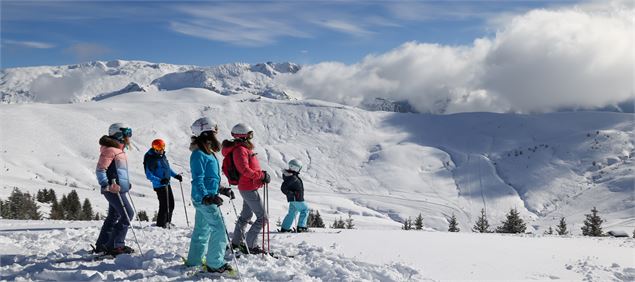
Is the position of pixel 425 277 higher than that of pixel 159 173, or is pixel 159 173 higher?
pixel 159 173

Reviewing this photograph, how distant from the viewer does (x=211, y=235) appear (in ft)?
28.8

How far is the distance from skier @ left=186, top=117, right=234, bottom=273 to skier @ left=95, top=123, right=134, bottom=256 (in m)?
2.24

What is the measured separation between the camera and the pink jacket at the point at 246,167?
9.38m

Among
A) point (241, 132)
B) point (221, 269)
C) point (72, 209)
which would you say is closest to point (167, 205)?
point (241, 132)

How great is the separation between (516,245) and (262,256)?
6.83m

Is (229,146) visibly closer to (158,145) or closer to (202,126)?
(202,126)

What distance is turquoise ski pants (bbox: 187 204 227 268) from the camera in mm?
8648

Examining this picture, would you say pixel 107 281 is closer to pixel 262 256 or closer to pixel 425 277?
pixel 262 256

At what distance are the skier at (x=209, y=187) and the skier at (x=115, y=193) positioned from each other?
2.24 meters

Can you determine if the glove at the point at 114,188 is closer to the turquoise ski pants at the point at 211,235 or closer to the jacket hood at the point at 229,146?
the turquoise ski pants at the point at 211,235

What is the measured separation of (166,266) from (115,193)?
1.92 meters

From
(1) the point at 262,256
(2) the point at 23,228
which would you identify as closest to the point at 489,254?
(1) the point at 262,256

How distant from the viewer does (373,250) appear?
37.6ft

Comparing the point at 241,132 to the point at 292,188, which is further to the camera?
the point at 292,188
